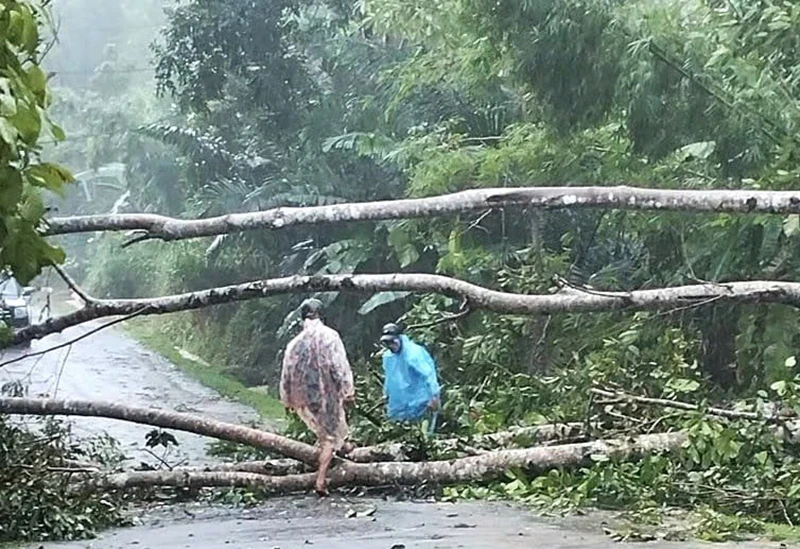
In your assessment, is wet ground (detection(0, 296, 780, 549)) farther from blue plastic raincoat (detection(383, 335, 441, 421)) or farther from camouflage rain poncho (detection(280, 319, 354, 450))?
blue plastic raincoat (detection(383, 335, 441, 421))

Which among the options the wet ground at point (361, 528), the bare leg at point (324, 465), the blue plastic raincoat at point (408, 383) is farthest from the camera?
the blue plastic raincoat at point (408, 383)

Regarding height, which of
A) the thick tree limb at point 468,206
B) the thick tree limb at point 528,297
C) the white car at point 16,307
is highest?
the thick tree limb at point 468,206

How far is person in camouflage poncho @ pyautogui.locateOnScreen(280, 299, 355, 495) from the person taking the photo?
5.55 m

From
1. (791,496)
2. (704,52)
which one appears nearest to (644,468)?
(791,496)

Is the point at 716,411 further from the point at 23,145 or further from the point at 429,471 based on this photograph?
the point at 23,145

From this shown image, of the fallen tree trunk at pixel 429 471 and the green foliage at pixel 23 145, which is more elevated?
the green foliage at pixel 23 145

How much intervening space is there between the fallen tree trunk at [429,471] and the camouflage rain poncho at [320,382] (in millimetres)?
214

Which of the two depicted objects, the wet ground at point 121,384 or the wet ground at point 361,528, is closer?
the wet ground at point 361,528

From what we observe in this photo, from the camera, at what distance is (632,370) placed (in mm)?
6461

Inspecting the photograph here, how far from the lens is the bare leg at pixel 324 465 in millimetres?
5516

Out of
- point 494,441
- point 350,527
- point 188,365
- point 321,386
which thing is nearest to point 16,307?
point 188,365

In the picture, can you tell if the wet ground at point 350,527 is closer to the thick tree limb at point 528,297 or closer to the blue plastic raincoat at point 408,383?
the thick tree limb at point 528,297

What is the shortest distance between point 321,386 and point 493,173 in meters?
3.19

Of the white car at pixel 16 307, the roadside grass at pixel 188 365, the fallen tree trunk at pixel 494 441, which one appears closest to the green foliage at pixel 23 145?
the fallen tree trunk at pixel 494 441
